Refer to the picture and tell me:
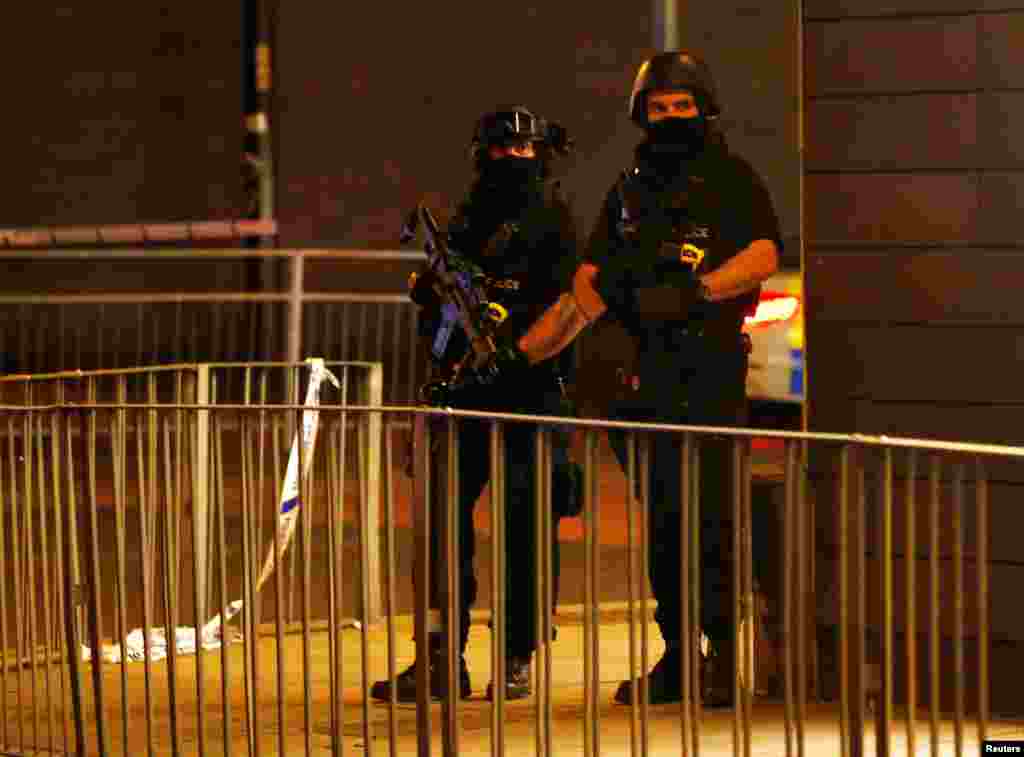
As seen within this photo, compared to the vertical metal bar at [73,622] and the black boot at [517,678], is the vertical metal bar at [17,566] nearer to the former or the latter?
the vertical metal bar at [73,622]

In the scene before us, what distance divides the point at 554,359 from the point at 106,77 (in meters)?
13.5

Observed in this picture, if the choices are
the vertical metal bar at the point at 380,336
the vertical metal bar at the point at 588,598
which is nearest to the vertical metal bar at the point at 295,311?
the vertical metal bar at the point at 380,336

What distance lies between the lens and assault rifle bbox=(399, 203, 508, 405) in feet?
27.0

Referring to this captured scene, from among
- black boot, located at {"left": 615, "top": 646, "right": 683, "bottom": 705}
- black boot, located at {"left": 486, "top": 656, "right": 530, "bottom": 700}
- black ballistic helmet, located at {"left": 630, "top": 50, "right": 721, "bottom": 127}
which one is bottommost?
black boot, located at {"left": 486, "top": 656, "right": 530, "bottom": 700}

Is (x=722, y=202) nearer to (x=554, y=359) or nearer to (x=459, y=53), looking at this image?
(x=554, y=359)

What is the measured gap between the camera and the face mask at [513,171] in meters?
8.36

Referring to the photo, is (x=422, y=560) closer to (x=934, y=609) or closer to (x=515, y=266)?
(x=934, y=609)

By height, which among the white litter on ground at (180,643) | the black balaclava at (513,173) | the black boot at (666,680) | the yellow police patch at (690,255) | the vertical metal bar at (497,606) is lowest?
the white litter on ground at (180,643)

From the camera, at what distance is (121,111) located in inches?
838

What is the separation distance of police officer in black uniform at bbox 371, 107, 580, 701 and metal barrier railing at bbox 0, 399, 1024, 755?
0.27ft

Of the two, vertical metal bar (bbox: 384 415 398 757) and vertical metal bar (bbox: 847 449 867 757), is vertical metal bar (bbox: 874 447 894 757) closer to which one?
vertical metal bar (bbox: 847 449 867 757)

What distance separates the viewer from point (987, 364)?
25.4 ft

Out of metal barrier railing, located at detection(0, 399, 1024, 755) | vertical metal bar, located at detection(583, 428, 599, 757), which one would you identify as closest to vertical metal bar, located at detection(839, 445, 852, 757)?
metal barrier railing, located at detection(0, 399, 1024, 755)

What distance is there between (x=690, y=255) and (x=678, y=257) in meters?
0.03
